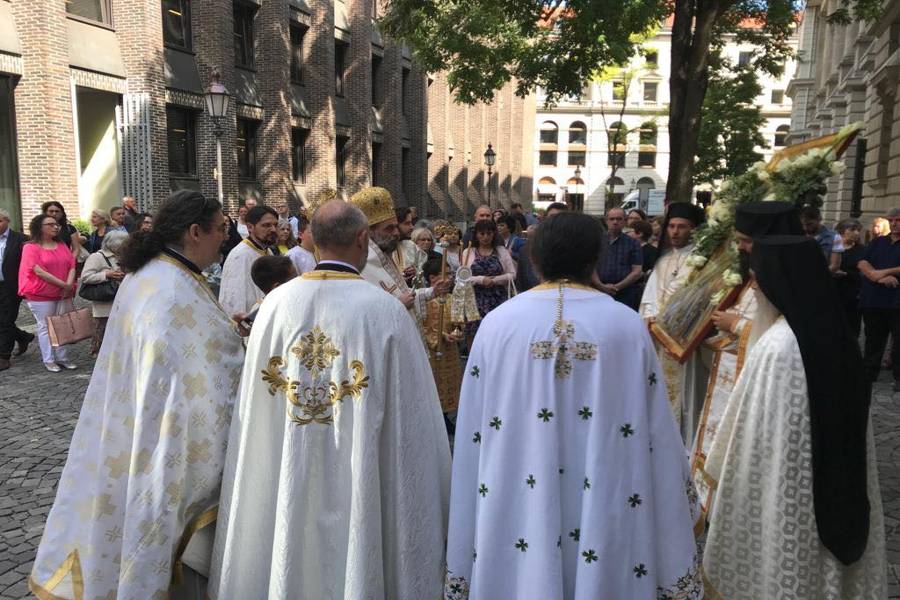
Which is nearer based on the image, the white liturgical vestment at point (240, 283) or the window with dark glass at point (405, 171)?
the white liturgical vestment at point (240, 283)

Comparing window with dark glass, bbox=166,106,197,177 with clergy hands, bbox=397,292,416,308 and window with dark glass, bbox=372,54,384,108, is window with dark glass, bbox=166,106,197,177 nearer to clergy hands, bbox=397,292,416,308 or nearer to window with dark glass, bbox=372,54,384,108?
window with dark glass, bbox=372,54,384,108

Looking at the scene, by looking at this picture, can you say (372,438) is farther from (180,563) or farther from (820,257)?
(820,257)

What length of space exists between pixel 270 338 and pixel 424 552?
1.11 metres

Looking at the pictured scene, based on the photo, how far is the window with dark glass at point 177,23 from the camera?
1745cm

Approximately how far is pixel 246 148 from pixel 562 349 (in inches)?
786

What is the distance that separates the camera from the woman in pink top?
29.1ft

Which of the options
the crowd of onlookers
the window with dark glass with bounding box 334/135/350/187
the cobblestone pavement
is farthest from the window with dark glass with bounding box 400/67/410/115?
the cobblestone pavement

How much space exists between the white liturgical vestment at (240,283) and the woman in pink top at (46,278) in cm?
478

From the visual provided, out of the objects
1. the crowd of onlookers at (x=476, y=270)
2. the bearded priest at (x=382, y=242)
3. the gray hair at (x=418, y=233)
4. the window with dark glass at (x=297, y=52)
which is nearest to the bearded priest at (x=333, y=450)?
the bearded priest at (x=382, y=242)

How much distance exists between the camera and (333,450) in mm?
2861

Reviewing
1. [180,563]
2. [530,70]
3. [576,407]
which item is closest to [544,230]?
[576,407]

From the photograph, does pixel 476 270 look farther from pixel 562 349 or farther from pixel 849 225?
pixel 562 349

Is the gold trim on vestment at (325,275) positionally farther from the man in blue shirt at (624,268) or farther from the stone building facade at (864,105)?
the stone building facade at (864,105)

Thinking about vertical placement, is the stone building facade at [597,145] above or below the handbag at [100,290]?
above
